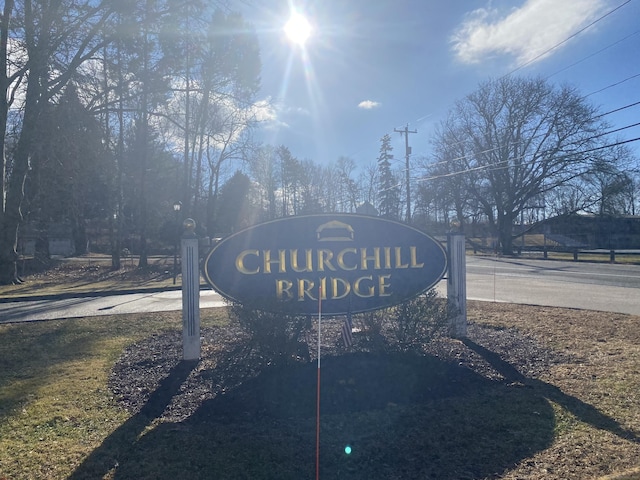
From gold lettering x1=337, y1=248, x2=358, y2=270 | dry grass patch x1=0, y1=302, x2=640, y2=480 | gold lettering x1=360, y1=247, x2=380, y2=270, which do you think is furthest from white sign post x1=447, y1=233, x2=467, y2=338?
gold lettering x1=337, y1=248, x2=358, y2=270

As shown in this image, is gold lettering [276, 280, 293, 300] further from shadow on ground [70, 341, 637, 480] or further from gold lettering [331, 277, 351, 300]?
shadow on ground [70, 341, 637, 480]

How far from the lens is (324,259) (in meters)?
6.55

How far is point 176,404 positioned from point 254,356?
4.25 feet

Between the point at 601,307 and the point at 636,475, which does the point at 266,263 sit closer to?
the point at 636,475

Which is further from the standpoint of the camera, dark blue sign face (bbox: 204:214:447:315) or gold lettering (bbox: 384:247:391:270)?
gold lettering (bbox: 384:247:391:270)

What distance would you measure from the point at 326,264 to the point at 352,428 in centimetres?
277

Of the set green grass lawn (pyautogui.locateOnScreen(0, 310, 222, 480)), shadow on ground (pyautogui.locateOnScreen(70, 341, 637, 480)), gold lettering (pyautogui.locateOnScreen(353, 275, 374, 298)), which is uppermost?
gold lettering (pyautogui.locateOnScreen(353, 275, 374, 298))

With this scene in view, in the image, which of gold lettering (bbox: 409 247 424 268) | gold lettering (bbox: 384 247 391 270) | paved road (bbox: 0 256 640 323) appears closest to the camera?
gold lettering (bbox: 384 247 391 270)

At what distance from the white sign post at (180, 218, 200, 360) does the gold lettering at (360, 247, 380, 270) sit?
228 centimetres

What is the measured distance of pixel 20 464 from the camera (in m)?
3.41

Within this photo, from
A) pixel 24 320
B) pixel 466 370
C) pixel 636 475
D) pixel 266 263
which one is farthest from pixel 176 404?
pixel 24 320

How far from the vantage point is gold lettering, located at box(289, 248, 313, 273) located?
640 centimetres

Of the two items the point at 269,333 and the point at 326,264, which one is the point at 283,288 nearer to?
the point at 326,264

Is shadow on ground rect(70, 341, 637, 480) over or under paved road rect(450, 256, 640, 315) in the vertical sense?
under
